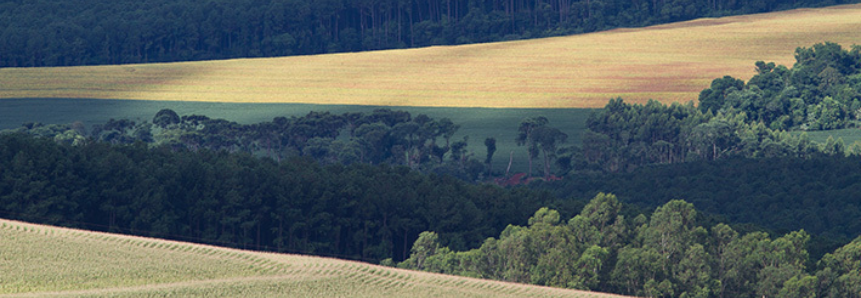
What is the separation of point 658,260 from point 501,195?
1215 inches

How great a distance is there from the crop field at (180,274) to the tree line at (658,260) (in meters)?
20.3

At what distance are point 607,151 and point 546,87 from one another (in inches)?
1412

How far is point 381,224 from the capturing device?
11038cm

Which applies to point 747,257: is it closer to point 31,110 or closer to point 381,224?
point 381,224

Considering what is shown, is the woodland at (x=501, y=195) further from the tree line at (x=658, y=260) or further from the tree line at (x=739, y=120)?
the tree line at (x=739, y=120)

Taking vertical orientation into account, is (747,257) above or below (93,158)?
below

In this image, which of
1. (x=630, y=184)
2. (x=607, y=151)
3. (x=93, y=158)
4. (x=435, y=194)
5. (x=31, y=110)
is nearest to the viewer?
(x=93, y=158)

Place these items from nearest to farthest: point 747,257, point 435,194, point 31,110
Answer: point 747,257, point 435,194, point 31,110

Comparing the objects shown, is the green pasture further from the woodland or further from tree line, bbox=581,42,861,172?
tree line, bbox=581,42,861,172

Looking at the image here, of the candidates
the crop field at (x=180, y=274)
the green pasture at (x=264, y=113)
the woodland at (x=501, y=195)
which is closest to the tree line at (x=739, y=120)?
the woodland at (x=501, y=195)

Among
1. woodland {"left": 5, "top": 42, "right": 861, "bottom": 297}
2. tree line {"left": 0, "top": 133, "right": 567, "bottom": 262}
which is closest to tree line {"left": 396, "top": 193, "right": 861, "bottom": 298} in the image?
woodland {"left": 5, "top": 42, "right": 861, "bottom": 297}

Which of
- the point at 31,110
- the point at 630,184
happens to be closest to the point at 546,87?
the point at 630,184

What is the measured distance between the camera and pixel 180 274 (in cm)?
6069

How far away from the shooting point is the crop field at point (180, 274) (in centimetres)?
5741
